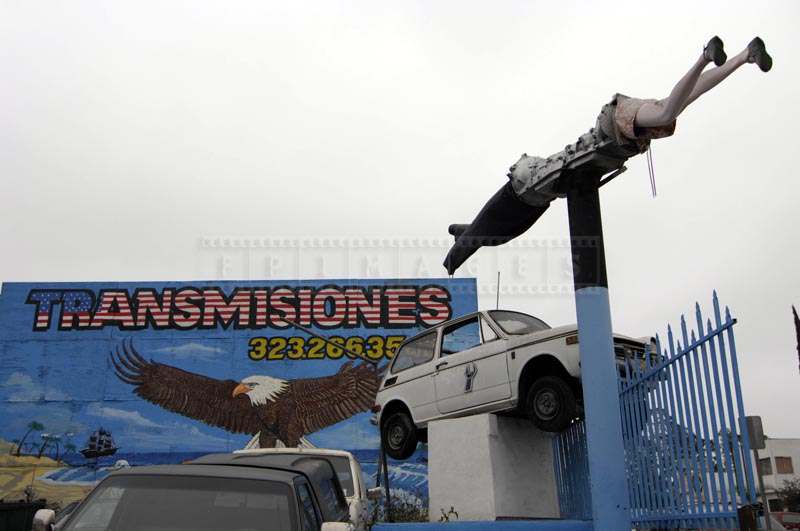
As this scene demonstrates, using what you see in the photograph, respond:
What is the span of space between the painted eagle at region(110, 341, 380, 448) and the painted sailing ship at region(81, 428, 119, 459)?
60.9 inches

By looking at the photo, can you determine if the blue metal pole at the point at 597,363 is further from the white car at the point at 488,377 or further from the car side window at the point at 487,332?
the car side window at the point at 487,332

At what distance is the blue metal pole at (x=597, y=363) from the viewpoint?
21.4 ft

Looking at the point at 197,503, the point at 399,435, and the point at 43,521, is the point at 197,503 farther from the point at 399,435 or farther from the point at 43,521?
the point at 399,435

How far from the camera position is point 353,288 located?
23234 millimetres

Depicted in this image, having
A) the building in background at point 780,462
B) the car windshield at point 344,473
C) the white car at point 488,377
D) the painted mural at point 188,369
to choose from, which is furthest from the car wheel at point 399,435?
the building in background at point 780,462

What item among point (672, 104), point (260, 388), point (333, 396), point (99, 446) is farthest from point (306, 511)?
point (99, 446)

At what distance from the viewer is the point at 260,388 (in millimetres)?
21922

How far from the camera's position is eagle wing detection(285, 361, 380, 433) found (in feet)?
71.5

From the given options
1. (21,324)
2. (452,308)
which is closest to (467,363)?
(452,308)

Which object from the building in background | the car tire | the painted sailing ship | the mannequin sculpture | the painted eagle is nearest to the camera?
the mannequin sculpture

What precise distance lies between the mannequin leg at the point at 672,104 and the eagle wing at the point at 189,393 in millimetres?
17862

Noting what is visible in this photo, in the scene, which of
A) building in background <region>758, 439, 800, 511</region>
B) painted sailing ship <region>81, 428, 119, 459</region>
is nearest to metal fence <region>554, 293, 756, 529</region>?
painted sailing ship <region>81, 428, 119, 459</region>

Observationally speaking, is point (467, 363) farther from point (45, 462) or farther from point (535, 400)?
point (45, 462)

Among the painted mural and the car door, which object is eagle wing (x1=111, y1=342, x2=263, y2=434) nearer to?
the painted mural
